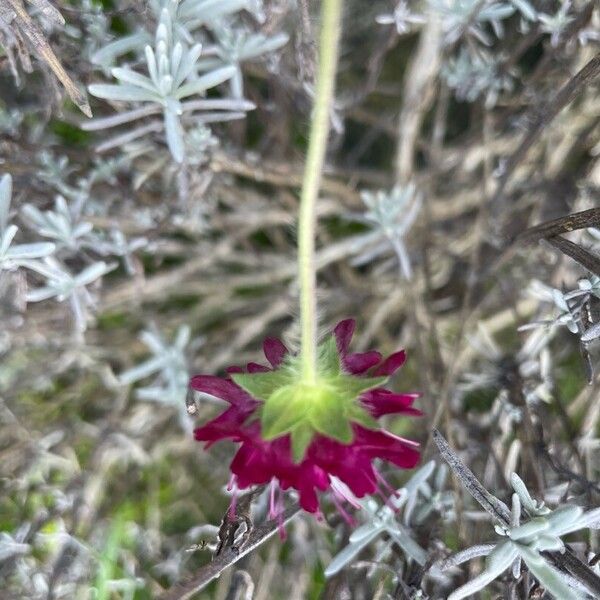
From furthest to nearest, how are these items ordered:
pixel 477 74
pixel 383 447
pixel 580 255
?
pixel 477 74 < pixel 580 255 < pixel 383 447

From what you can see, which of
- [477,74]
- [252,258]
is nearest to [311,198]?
[477,74]

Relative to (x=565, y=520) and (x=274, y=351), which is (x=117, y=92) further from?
(x=565, y=520)

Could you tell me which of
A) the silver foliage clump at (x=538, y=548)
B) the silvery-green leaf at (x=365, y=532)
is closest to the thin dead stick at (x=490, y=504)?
the silver foliage clump at (x=538, y=548)

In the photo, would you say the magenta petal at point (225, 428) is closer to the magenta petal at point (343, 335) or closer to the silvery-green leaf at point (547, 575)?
the magenta petal at point (343, 335)

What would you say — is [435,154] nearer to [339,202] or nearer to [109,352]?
[339,202]

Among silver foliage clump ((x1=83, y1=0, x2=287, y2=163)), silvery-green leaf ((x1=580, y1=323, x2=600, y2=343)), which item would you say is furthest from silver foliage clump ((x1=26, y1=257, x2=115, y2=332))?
silvery-green leaf ((x1=580, y1=323, x2=600, y2=343))

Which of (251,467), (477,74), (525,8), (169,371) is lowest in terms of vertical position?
(169,371)

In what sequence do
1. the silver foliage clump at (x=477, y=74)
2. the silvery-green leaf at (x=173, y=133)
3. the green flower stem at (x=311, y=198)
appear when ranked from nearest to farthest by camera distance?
the green flower stem at (x=311, y=198) → the silvery-green leaf at (x=173, y=133) → the silver foliage clump at (x=477, y=74)
